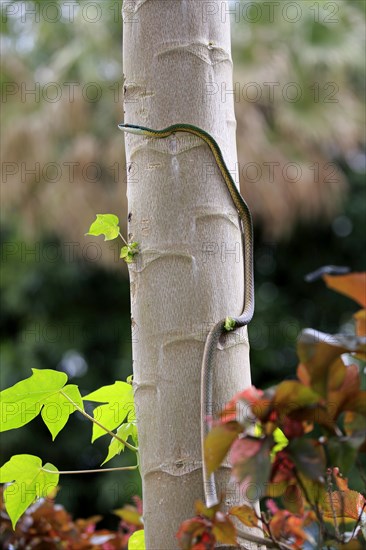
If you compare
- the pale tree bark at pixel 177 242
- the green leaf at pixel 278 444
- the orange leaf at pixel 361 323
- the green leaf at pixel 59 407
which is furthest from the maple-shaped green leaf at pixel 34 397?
the orange leaf at pixel 361 323

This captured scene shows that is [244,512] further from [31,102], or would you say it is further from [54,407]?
[31,102]

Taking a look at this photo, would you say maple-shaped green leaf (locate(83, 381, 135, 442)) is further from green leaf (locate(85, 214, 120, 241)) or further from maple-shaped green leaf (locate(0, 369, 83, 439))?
green leaf (locate(85, 214, 120, 241))

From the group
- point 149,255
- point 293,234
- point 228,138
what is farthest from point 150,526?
point 293,234

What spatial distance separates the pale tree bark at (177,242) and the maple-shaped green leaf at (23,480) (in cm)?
16

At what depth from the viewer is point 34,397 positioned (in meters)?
0.83

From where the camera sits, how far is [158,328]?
2.46ft

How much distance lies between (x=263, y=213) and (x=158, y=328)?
484 centimetres

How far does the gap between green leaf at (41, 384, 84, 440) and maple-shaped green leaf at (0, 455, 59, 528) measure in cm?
4

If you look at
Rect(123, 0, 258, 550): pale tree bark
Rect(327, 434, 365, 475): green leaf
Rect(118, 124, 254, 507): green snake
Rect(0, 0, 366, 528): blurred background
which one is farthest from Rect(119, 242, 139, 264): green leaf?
Rect(0, 0, 366, 528): blurred background

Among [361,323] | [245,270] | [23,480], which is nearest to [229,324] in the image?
[245,270]

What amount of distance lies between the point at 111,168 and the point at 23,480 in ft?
14.8

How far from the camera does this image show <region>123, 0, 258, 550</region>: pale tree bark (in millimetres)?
719

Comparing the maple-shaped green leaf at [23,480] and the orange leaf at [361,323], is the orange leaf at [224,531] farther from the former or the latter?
the maple-shaped green leaf at [23,480]

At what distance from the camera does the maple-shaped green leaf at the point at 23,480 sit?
821 millimetres
